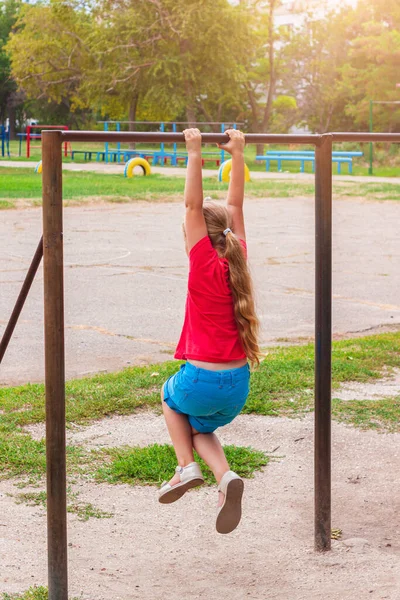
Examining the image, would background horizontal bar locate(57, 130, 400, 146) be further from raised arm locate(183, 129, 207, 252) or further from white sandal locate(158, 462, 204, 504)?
white sandal locate(158, 462, 204, 504)

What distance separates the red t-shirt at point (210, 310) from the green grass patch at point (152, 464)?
1273 mm

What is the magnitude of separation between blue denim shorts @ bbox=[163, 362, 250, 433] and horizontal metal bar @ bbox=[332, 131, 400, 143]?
3.24 ft

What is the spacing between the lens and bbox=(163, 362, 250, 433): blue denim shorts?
2.85m

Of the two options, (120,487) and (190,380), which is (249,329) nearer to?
(190,380)

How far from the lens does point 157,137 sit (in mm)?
2902

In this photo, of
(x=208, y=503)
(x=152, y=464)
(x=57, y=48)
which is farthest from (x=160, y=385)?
(x=57, y=48)

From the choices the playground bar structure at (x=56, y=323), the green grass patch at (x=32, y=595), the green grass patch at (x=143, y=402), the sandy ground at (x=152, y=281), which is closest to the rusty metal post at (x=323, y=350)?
the playground bar structure at (x=56, y=323)

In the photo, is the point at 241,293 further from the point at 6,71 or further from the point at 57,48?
the point at 6,71

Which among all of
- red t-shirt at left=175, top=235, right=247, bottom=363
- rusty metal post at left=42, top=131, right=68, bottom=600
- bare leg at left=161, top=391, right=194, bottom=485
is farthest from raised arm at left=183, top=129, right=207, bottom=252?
bare leg at left=161, top=391, right=194, bottom=485

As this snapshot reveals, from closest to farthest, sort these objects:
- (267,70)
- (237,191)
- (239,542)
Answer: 1. (237,191)
2. (239,542)
3. (267,70)

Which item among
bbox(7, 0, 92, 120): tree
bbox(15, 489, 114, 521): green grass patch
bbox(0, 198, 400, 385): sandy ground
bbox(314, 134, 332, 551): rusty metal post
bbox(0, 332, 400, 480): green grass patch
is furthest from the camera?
bbox(7, 0, 92, 120): tree

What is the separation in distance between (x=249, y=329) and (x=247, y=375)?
0.17 metres

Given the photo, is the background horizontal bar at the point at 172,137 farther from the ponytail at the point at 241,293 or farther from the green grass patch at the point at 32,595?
the green grass patch at the point at 32,595

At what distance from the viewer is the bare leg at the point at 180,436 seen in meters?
2.95
